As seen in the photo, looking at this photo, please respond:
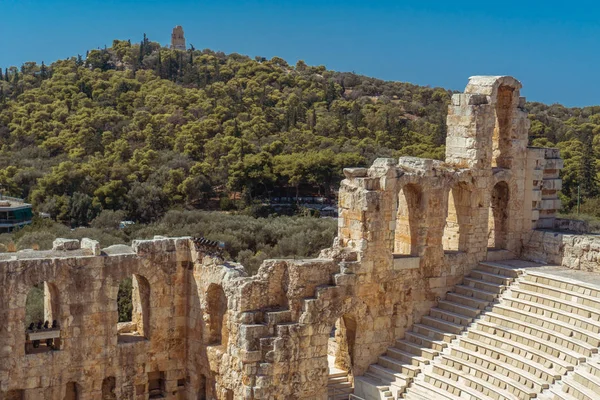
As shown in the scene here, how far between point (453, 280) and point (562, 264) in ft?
9.09

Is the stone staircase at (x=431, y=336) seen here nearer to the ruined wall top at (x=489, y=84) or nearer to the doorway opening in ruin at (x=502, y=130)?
the doorway opening in ruin at (x=502, y=130)

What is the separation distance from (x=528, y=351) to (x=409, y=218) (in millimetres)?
4708

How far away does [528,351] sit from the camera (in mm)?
18109

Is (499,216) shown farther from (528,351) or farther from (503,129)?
(528,351)

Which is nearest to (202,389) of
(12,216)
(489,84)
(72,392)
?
(72,392)

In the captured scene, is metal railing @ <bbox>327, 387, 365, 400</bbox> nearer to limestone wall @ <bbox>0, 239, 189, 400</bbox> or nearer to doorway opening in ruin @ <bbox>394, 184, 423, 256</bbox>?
doorway opening in ruin @ <bbox>394, 184, 423, 256</bbox>

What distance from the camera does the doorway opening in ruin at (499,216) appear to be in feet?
74.3

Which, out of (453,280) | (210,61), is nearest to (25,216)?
(453,280)

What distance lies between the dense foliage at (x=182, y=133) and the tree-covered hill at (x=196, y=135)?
0.09 meters

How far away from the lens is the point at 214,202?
155 feet

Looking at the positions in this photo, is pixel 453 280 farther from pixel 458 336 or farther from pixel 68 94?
pixel 68 94

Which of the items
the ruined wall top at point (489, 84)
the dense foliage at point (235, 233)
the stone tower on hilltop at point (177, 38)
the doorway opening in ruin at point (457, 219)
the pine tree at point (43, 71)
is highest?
the stone tower on hilltop at point (177, 38)

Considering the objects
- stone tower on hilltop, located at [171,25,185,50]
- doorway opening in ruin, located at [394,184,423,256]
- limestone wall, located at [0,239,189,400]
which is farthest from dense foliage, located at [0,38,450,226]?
limestone wall, located at [0,239,189,400]

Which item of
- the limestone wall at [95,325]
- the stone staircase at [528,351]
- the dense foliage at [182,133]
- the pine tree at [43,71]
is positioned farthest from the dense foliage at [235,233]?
the pine tree at [43,71]
